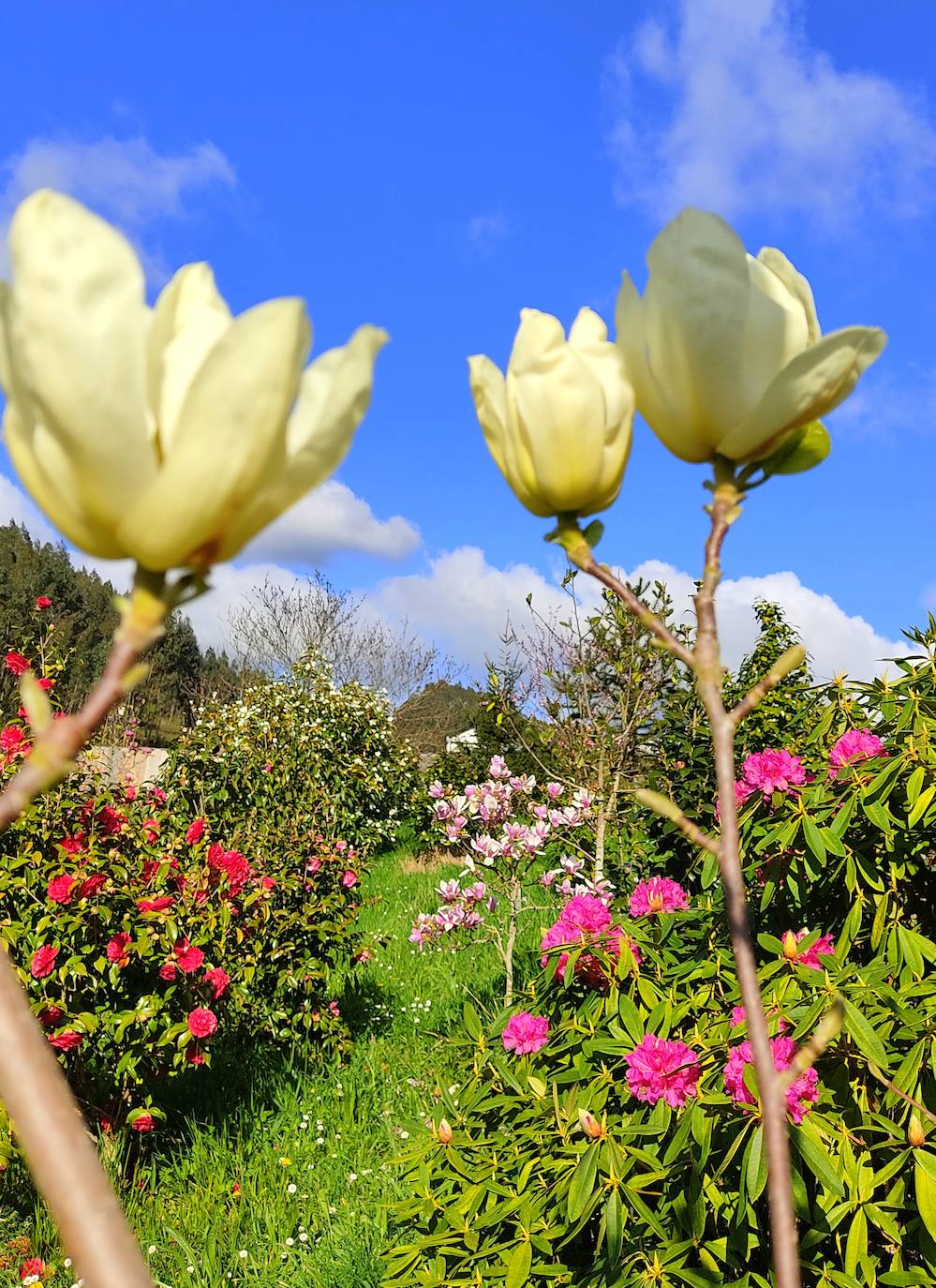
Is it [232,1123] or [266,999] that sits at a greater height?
[266,999]

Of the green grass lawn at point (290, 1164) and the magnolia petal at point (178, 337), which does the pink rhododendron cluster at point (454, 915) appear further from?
the magnolia petal at point (178, 337)

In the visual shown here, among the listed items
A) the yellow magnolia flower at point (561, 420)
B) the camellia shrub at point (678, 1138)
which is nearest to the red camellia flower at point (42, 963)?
the camellia shrub at point (678, 1138)

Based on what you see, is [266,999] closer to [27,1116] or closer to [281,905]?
[281,905]

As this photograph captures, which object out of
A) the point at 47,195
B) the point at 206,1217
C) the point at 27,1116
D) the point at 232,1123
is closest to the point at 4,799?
the point at 27,1116

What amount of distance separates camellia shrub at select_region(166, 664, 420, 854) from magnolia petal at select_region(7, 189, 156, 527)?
628 cm

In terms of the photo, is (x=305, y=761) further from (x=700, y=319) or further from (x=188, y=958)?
(x=700, y=319)

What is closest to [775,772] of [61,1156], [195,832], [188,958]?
[61,1156]

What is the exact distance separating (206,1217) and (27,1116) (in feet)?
12.3

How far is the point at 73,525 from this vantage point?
41 centimetres

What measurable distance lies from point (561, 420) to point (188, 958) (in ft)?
12.2

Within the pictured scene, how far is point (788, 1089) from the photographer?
1.66 metres

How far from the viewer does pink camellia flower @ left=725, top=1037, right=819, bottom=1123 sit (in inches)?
66.1

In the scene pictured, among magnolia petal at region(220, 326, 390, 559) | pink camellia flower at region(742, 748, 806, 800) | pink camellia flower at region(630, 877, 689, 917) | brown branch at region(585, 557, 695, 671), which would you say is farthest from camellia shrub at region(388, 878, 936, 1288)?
magnolia petal at region(220, 326, 390, 559)

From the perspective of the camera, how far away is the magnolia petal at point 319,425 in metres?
0.41
